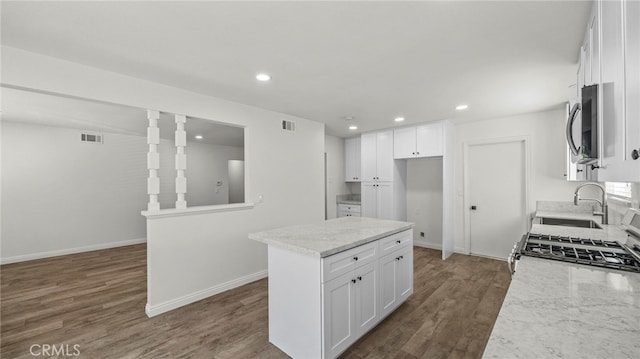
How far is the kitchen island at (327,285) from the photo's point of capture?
5.92 ft

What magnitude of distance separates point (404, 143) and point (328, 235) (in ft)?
10.6

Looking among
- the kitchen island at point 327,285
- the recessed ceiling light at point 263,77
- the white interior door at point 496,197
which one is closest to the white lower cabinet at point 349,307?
the kitchen island at point 327,285

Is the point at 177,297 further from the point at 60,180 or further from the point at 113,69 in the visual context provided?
the point at 60,180

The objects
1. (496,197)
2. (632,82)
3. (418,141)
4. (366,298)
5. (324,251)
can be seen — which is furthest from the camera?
(418,141)

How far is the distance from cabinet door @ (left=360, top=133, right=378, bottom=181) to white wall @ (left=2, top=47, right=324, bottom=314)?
1294 mm

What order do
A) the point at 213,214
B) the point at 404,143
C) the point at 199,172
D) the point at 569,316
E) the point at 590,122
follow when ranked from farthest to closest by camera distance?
the point at 199,172 < the point at 404,143 < the point at 213,214 < the point at 590,122 < the point at 569,316

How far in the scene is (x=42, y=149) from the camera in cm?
468

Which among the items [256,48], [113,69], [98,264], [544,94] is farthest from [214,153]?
[544,94]

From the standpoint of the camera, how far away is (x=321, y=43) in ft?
6.35

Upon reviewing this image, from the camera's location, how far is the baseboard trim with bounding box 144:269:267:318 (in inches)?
104

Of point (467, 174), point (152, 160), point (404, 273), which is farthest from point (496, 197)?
point (152, 160)

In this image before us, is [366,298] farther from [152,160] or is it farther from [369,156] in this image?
[369,156]

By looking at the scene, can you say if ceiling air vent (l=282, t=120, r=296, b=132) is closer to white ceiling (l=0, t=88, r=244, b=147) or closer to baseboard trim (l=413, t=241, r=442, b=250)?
white ceiling (l=0, t=88, r=244, b=147)

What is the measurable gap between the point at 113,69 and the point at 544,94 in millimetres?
4678
